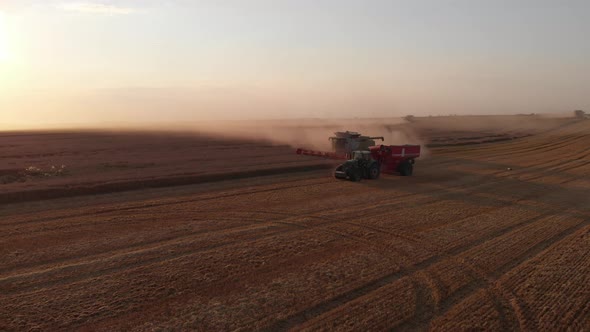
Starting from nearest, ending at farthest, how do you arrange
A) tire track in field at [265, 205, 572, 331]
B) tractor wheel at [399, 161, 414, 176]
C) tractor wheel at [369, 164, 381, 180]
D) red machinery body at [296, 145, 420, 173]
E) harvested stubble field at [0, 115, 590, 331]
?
tire track in field at [265, 205, 572, 331] → harvested stubble field at [0, 115, 590, 331] → tractor wheel at [369, 164, 381, 180] → red machinery body at [296, 145, 420, 173] → tractor wheel at [399, 161, 414, 176]

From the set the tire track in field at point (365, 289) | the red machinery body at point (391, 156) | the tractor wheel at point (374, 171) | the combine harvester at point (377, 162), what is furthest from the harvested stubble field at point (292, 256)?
the red machinery body at point (391, 156)

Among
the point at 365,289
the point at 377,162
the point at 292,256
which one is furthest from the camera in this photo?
the point at 377,162

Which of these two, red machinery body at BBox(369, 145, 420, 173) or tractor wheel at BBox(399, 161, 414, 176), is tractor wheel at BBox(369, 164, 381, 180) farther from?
tractor wheel at BBox(399, 161, 414, 176)

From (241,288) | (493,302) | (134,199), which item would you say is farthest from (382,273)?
(134,199)

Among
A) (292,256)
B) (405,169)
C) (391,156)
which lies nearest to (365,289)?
(292,256)

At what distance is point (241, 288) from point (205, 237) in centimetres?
376

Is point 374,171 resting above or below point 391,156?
below

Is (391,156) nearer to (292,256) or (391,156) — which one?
(391,156)

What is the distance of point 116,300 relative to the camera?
8.26 m

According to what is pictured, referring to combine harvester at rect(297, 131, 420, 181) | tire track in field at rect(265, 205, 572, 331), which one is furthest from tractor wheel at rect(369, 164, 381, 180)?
tire track in field at rect(265, 205, 572, 331)

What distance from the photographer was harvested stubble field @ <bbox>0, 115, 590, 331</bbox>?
7.71 meters

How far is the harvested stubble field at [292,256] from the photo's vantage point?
7.71 m

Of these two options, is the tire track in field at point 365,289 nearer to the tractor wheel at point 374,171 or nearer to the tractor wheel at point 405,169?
the tractor wheel at point 374,171

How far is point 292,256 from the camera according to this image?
10.8 meters
